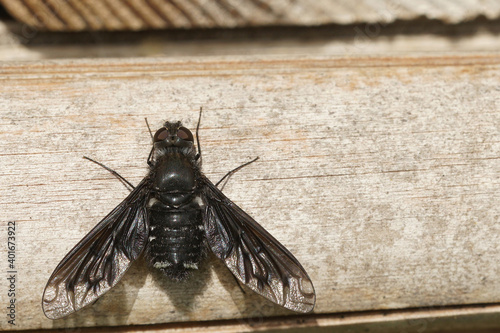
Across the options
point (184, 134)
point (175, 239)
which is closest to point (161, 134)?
point (184, 134)

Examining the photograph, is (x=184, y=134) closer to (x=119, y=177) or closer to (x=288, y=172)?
(x=119, y=177)

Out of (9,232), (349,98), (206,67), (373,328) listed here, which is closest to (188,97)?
(206,67)

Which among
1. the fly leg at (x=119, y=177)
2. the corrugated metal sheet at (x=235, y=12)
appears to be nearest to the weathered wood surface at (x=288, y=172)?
the fly leg at (x=119, y=177)

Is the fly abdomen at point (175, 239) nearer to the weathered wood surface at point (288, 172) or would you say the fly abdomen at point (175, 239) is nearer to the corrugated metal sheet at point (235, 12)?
the weathered wood surface at point (288, 172)

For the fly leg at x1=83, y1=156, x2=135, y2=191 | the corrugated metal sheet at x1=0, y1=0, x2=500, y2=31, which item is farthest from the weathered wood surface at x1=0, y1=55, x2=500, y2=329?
the corrugated metal sheet at x1=0, y1=0, x2=500, y2=31

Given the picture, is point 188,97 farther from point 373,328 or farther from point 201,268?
point 373,328

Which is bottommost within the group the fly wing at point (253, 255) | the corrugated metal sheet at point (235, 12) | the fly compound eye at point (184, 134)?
the fly wing at point (253, 255)

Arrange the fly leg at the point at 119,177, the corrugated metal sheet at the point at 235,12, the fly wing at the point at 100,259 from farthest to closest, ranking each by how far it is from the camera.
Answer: the corrugated metal sheet at the point at 235,12 → the fly leg at the point at 119,177 → the fly wing at the point at 100,259
